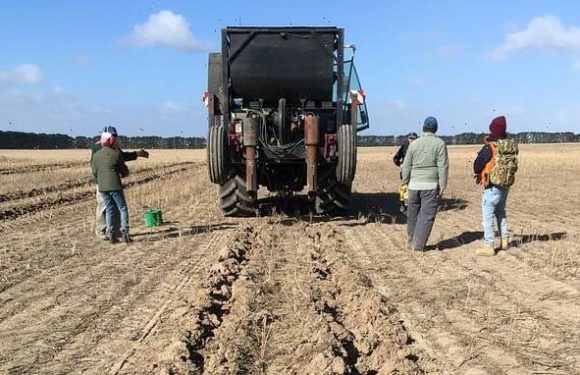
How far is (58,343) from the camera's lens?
4.89 m

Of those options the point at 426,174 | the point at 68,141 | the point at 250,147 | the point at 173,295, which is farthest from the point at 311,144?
the point at 68,141

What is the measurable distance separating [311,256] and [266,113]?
403 centimetres

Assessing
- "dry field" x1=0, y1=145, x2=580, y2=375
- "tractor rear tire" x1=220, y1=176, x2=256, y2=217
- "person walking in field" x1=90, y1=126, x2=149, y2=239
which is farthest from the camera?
"tractor rear tire" x1=220, y1=176, x2=256, y2=217

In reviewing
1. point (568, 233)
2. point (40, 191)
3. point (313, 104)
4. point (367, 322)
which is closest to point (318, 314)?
Result: point (367, 322)

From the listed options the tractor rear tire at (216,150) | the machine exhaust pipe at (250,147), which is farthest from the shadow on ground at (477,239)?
the tractor rear tire at (216,150)

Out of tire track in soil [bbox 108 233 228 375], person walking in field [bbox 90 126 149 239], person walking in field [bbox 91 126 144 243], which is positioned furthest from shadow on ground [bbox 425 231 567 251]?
person walking in field [bbox 90 126 149 239]

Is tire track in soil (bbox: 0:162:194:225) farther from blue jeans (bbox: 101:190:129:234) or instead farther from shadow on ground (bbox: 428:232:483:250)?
shadow on ground (bbox: 428:232:483:250)

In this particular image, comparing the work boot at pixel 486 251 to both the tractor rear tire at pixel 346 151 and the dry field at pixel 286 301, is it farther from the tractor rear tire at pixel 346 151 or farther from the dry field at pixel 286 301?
the tractor rear tire at pixel 346 151

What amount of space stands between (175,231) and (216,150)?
1.45 metres

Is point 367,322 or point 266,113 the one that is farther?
point 266,113

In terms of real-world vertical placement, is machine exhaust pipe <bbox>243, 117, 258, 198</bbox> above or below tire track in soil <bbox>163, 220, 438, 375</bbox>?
above

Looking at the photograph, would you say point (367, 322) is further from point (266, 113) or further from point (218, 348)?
point (266, 113)

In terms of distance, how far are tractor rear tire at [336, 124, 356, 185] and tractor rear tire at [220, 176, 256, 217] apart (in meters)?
1.93

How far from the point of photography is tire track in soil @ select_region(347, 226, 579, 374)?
14.8 feet
